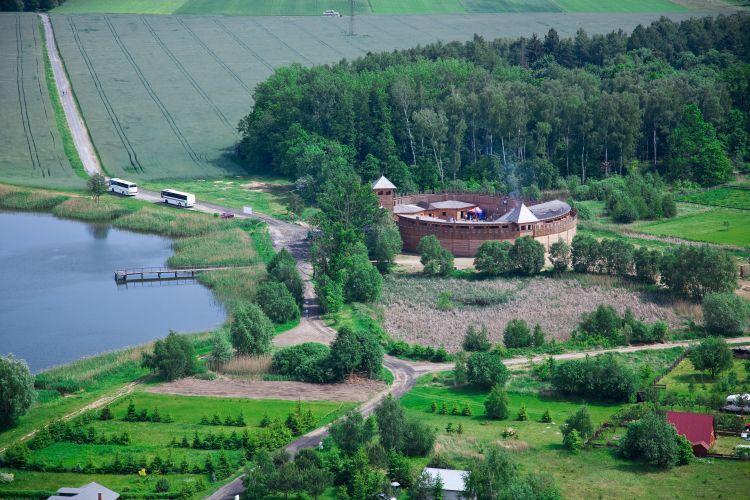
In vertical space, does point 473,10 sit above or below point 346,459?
above

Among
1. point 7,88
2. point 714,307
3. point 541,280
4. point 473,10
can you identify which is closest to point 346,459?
point 714,307

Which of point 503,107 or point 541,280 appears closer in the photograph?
point 541,280

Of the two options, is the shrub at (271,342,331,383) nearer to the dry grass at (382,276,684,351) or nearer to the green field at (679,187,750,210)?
the dry grass at (382,276,684,351)

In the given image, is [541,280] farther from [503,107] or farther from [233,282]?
[503,107]

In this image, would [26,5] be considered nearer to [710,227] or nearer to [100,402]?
[710,227]

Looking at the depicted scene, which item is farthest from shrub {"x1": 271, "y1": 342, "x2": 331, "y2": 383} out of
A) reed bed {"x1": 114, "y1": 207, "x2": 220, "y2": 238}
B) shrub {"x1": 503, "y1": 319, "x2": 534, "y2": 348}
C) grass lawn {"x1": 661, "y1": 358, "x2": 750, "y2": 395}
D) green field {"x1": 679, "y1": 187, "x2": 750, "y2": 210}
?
green field {"x1": 679, "y1": 187, "x2": 750, "y2": 210}

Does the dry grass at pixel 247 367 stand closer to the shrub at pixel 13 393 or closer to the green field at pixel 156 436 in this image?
the green field at pixel 156 436

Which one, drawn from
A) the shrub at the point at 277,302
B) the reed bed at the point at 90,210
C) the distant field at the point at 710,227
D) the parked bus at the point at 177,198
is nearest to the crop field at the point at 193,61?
the reed bed at the point at 90,210
